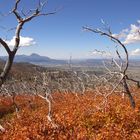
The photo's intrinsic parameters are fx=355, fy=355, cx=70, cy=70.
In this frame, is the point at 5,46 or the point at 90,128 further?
the point at 90,128

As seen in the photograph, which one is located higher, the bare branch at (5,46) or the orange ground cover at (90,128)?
the bare branch at (5,46)

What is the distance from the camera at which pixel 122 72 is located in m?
31.6

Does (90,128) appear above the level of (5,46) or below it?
below

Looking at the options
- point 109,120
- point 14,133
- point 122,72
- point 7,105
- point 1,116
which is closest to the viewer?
point 14,133

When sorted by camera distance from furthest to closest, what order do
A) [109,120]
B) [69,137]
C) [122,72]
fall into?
[109,120]
[122,72]
[69,137]

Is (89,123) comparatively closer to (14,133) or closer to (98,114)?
(98,114)

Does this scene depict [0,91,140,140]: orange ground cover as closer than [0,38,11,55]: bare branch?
No

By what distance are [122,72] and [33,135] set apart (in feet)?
32.3

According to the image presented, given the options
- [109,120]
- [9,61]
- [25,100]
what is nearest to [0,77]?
[9,61]

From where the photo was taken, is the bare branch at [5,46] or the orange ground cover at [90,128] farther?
the orange ground cover at [90,128]

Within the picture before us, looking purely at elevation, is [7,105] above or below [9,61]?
below

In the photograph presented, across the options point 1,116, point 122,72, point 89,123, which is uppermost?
point 122,72

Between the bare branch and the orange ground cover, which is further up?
the bare branch

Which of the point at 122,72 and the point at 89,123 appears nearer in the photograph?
the point at 122,72
